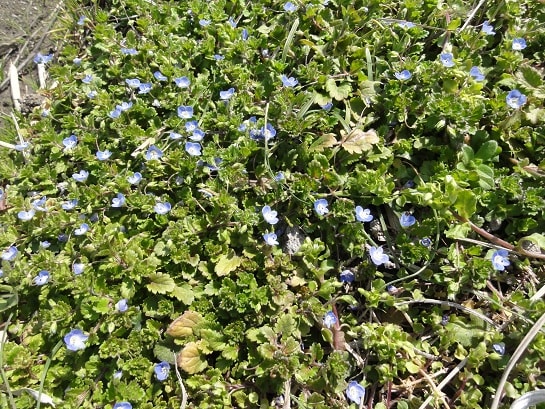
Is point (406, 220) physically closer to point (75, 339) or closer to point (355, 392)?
point (355, 392)

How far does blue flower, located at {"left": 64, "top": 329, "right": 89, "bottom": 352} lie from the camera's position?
2277mm

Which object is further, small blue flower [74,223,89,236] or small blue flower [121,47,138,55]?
small blue flower [121,47,138,55]

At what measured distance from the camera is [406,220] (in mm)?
2443

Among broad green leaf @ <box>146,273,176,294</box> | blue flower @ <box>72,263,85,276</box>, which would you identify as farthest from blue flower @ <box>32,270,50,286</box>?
broad green leaf @ <box>146,273,176,294</box>

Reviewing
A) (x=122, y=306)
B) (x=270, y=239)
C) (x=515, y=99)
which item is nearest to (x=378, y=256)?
(x=270, y=239)

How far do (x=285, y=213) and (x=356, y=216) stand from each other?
1.23 feet

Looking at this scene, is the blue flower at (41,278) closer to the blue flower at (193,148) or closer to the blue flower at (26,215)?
the blue flower at (26,215)

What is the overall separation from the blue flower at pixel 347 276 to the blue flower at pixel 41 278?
1485 mm

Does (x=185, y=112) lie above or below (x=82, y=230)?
above

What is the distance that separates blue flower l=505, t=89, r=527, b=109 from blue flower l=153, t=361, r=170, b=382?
7.10 feet

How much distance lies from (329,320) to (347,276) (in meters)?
0.26

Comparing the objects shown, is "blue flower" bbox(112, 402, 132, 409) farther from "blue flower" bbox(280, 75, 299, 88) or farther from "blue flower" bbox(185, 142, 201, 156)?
"blue flower" bbox(280, 75, 299, 88)

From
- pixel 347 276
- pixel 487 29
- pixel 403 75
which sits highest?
pixel 487 29

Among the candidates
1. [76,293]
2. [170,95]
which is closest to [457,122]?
[170,95]
